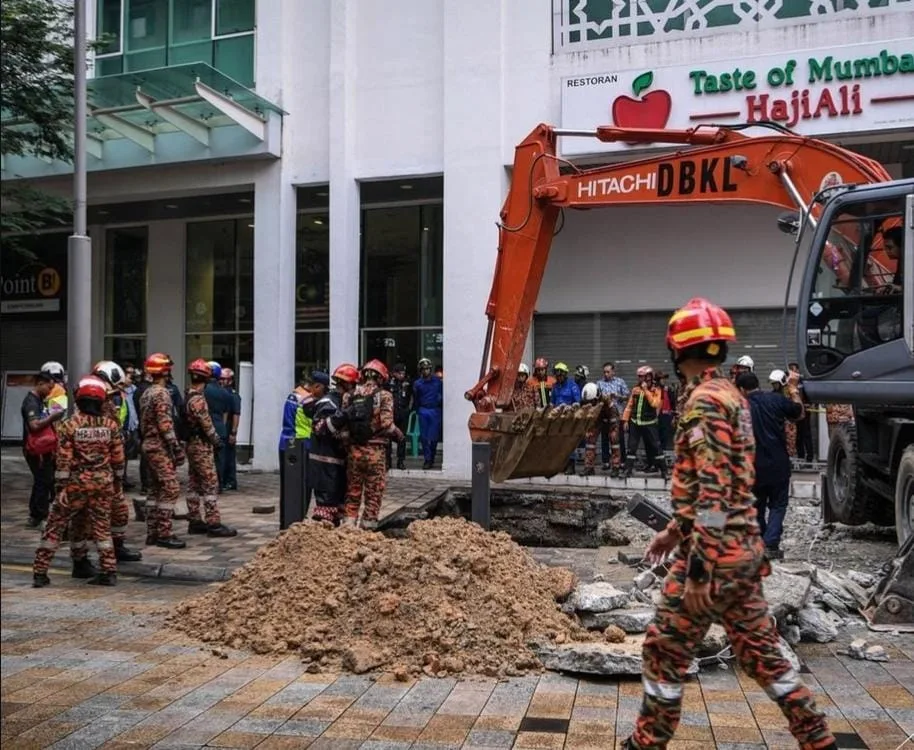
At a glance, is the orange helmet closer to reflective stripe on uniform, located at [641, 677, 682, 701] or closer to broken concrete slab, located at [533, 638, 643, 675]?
broken concrete slab, located at [533, 638, 643, 675]

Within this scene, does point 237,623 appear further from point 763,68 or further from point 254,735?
point 763,68

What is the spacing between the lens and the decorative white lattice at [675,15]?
47.0 ft

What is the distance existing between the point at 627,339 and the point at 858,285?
9775 mm

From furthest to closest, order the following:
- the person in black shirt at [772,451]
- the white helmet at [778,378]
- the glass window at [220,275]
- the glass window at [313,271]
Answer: the glass window at [220,275] < the glass window at [313,271] < the white helmet at [778,378] < the person in black shirt at [772,451]

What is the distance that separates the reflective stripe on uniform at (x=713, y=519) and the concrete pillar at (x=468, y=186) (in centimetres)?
1218

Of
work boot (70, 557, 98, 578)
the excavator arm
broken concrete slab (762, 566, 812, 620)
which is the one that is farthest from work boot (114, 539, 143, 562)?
broken concrete slab (762, 566, 812, 620)

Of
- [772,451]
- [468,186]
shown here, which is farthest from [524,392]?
[772,451]

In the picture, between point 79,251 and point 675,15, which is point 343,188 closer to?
point 675,15

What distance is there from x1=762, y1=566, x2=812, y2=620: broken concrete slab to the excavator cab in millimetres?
1913

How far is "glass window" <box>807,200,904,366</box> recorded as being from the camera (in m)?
7.55

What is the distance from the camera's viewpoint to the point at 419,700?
5.12 m

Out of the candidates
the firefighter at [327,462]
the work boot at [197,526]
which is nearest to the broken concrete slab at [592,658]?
the firefighter at [327,462]

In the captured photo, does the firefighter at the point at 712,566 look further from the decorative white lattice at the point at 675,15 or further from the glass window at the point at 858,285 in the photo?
the decorative white lattice at the point at 675,15

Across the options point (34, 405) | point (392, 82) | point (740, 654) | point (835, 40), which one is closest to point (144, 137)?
point (392, 82)
